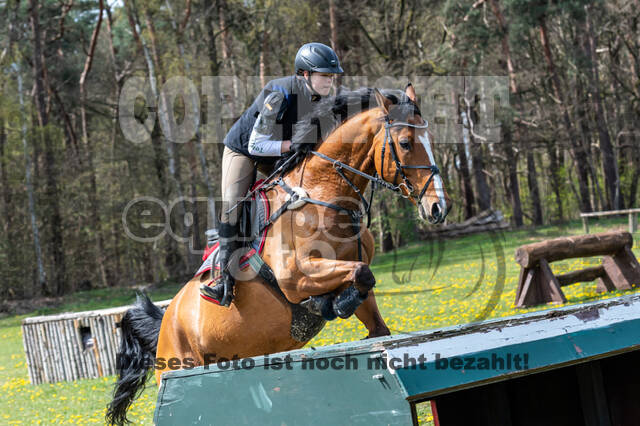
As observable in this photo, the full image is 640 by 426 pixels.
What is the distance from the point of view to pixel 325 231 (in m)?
3.55

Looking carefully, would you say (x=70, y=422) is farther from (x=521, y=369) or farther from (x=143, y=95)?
(x=143, y=95)

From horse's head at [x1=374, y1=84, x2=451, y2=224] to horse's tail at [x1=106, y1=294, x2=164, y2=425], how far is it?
2.21 metres

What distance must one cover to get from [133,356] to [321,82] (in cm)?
245

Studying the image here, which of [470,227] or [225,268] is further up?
[225,268]

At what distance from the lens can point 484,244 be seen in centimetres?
2055

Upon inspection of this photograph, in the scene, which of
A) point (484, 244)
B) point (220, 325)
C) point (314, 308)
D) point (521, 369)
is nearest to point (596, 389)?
point (521, 369)

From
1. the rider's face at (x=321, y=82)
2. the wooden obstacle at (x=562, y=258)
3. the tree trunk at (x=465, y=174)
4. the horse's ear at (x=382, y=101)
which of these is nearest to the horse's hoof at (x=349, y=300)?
the horse's ear at (x=382, y=101)

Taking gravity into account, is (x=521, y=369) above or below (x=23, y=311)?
above

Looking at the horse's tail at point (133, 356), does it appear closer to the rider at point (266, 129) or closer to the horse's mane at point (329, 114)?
the rider at point (266, 129)

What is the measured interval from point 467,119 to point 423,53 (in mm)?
3202

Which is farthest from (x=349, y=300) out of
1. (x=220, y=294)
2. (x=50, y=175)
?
(x=50, y=175)

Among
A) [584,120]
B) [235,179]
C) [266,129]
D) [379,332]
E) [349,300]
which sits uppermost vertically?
[584,120]

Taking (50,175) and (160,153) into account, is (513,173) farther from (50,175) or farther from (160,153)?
(50,175)

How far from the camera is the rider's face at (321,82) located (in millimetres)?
3836
